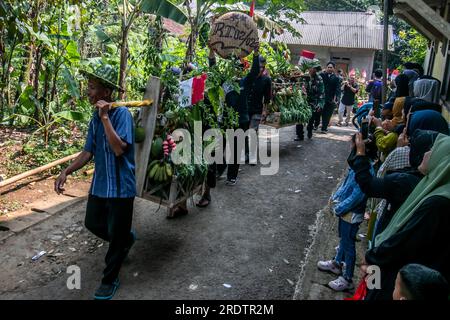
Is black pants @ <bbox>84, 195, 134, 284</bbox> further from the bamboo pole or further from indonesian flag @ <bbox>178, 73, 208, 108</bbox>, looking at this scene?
the bamboo pole

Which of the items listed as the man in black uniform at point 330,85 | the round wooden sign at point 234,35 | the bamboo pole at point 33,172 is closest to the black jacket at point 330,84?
the man in black uniform at point 330,85

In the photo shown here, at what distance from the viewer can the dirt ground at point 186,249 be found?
Result: 3770mm

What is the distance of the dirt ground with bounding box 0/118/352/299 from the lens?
377 cm

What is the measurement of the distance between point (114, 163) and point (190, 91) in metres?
1.31

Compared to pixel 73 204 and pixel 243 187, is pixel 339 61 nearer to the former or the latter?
pixel 243 187

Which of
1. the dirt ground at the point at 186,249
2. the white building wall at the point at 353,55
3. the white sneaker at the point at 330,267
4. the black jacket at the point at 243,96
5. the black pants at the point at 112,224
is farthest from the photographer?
the white building wall at the point at 353,55

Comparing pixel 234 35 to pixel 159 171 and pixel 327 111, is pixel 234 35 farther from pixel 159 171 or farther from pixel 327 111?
pixel 327 111

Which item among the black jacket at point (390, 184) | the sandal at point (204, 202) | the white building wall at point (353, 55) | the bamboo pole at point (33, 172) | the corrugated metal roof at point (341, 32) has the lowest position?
the sandal at point (204, 202)

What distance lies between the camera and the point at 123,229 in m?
3.49

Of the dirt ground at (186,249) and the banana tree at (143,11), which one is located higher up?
the banana tree at (143,11)

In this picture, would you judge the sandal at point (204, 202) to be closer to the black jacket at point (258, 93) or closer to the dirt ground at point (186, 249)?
the dirt ground at point (186, 249)

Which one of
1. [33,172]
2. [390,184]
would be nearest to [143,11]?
[33,172]

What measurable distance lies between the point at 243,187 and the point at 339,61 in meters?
18.0

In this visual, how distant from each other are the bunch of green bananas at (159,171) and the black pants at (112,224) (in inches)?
25.7
